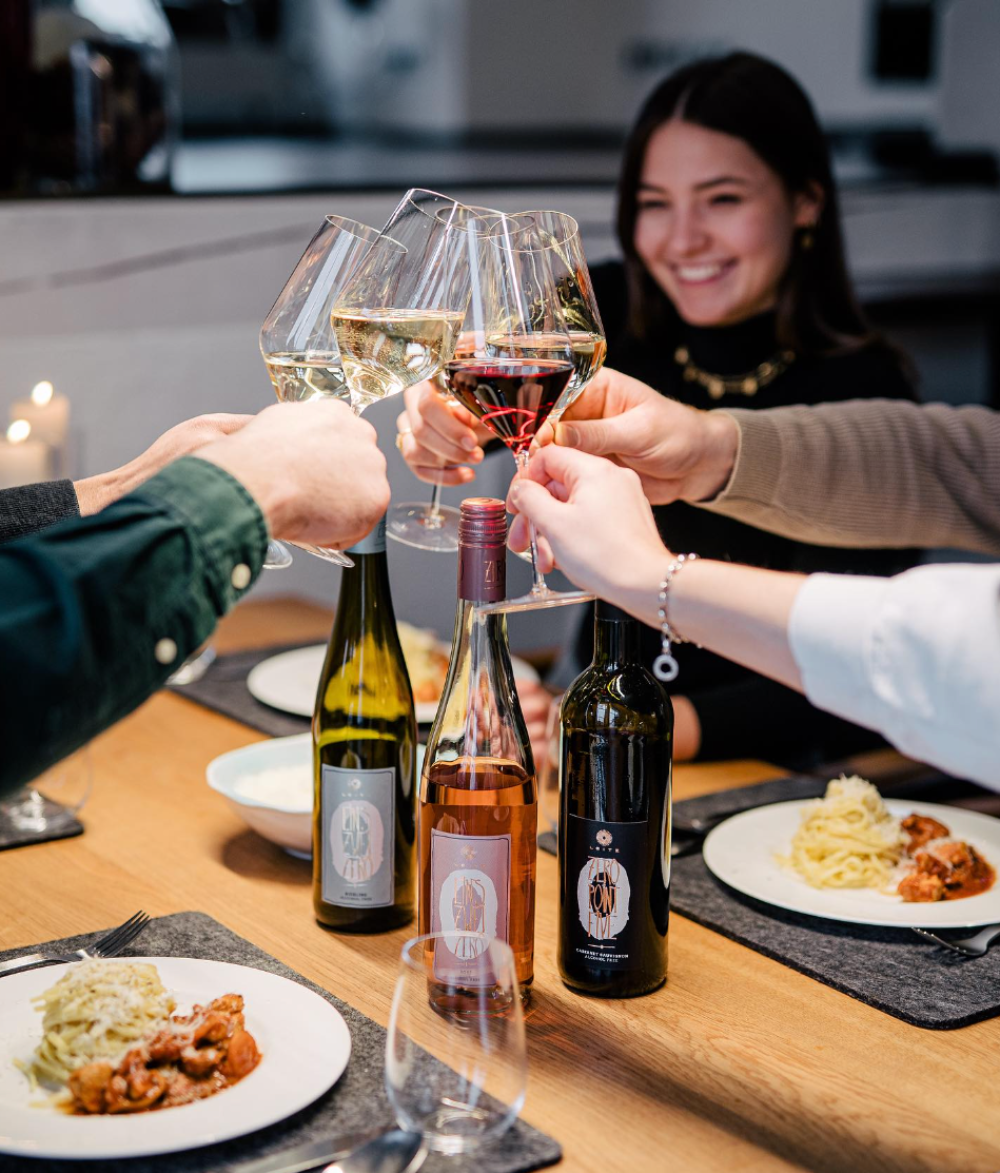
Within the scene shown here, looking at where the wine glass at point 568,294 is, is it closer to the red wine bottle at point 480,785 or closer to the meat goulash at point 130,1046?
the red wine bottle at point 480,785

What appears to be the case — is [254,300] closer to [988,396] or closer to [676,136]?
[676,136]

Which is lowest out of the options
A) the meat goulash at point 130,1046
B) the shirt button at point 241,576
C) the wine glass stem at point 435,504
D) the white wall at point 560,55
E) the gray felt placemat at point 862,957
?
the gray felt placemat at point 862,957

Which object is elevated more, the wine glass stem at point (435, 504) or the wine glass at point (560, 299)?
the wine glass at point (560, 299)

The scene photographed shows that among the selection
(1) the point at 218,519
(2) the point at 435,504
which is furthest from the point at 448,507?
(1) the point at 218,519

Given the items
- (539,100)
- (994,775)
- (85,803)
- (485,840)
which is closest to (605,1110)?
(485,840)

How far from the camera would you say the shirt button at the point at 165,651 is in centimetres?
80

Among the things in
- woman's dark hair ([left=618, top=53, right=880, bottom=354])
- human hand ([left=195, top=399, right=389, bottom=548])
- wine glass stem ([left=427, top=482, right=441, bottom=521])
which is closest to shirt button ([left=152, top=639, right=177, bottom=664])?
human hand ([left=195, top=399, right=389, bottom=548])

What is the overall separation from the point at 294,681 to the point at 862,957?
0.89 metres

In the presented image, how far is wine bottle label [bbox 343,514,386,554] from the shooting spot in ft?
3.68

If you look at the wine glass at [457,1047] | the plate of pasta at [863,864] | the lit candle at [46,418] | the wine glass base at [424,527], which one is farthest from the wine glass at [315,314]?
the lit candle at [46,418]

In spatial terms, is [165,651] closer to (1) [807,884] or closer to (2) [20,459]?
(1) [807,884]

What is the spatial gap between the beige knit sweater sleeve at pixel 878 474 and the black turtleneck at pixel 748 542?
0.20 metres

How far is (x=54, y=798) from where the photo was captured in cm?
135

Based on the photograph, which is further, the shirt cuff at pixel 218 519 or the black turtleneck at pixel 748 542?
the black turtleneck at pixel 748 542
